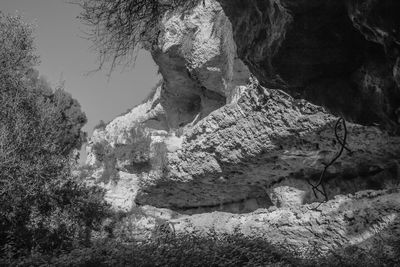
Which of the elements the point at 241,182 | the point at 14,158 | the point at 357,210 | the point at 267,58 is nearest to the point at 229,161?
the point at 241,182

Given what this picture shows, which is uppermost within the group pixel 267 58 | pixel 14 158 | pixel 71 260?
pixel 14 158

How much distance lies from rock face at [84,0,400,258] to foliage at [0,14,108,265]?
5.59 meters

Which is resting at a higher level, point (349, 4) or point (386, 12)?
point (349, 4)

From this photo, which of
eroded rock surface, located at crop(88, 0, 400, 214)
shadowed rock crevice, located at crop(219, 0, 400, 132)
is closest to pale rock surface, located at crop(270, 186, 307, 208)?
eroded rock surface, located at crop(88, 0, 400, 214)

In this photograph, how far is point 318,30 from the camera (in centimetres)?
423

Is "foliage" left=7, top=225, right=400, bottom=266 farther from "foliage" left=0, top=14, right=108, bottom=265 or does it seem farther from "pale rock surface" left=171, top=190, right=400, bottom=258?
"foliage" left=0, top=14, right=108, bottom=265

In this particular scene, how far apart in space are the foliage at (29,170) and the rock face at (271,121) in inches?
220

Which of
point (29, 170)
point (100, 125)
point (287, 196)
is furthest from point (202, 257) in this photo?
point (100, 125)

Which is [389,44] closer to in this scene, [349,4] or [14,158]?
[349,4]

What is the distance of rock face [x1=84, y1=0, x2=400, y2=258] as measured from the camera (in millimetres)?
4203

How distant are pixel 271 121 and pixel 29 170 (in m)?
8.78

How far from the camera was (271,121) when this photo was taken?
15383 millimetres

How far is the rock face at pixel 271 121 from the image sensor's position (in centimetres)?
420

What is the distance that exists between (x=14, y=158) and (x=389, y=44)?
1204 cm
